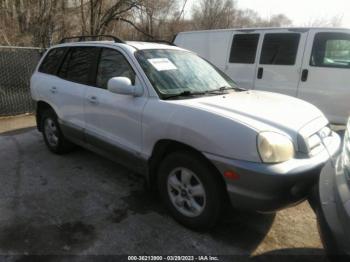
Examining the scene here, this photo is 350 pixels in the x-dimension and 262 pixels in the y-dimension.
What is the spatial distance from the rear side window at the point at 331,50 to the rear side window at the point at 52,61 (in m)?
4.31

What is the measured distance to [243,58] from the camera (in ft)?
21.8

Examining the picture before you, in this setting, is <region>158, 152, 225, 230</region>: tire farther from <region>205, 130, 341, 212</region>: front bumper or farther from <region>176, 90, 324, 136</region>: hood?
<region>176, 90, 324, 136</region>: hood

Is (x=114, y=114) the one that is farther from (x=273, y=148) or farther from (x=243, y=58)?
(x=243, y=58)

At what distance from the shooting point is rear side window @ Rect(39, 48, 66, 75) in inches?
190

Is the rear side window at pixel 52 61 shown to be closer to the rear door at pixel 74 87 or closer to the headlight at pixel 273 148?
the rear door at pixel 74 87

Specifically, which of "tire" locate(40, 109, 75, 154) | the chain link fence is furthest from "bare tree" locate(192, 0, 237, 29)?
"tire" locate(40, 109, 75, 154)

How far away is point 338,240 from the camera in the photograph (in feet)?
6.12

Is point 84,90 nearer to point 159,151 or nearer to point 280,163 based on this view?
point 159,151

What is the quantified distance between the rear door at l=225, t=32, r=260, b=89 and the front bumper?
13.3ft

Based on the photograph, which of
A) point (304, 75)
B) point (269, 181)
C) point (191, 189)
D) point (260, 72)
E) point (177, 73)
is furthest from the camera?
point (260, 72)

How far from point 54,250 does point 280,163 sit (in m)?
2.03

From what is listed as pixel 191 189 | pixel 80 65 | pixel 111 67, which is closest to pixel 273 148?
pixel 191 189

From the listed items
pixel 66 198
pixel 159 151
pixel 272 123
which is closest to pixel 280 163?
pixel 272 123

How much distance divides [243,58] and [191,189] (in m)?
4.36
